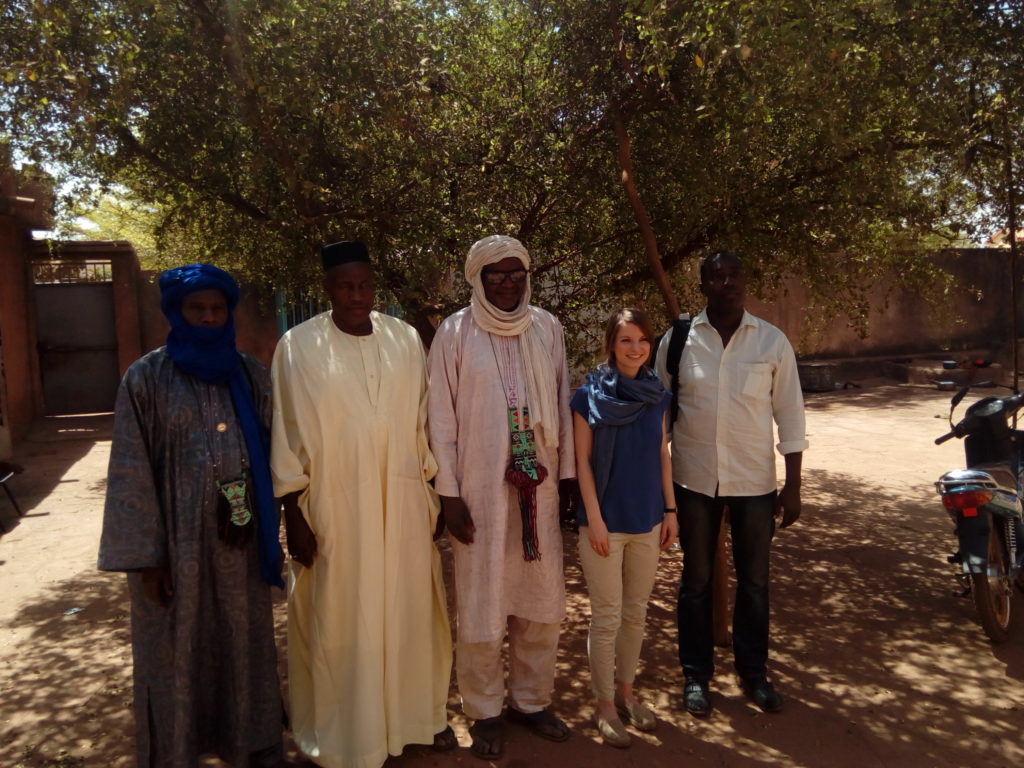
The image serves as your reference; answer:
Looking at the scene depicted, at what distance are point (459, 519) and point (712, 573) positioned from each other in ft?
3.90

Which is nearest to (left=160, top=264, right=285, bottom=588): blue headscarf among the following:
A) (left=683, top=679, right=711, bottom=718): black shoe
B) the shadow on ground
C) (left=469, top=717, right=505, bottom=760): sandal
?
(left=469, top=717, right=505, bottom=760): sandal

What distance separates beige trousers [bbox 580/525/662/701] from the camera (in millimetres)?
3171

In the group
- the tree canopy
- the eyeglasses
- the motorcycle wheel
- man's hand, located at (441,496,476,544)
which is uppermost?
the tree canopy

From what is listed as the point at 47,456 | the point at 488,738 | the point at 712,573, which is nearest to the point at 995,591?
the point at 712,573

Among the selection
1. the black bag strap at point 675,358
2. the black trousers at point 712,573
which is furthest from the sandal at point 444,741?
the black bag strap at point 675,358

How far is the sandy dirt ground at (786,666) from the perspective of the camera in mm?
3215

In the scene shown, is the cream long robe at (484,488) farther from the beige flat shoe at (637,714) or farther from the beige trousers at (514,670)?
the beige flat shoe at (637,714)

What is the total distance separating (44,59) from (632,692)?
159 inches

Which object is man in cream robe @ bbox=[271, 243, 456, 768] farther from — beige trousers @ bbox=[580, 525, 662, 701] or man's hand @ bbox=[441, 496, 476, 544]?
beige trousers @ bbox=[580, 525, 662, 701]

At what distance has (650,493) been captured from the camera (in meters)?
3.17

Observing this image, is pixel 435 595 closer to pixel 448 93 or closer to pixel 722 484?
pixel 722 484

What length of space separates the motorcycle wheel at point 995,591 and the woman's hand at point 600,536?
2106 mm

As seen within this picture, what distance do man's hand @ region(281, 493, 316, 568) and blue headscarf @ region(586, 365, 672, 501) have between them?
42.9 inches

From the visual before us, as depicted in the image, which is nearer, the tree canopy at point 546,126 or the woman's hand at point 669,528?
the woman's hand at point 669,528
